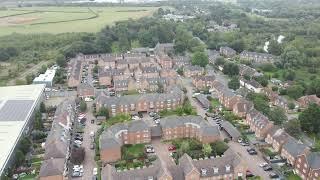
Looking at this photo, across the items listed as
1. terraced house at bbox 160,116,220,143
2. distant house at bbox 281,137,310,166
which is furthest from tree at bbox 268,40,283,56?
distant house at bbox 281,137,310,166

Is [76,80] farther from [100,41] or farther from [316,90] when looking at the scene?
[316,90]

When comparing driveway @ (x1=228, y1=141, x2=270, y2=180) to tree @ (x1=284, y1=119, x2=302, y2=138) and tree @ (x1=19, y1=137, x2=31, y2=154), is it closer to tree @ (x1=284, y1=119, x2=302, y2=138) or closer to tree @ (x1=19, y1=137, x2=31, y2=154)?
tree @ (x1=284, y1=119, x2=302, y2=138)

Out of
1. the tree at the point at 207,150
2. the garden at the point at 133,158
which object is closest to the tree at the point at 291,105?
the tree at the point at 207,150

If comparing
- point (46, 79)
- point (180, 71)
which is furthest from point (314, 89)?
point (46, 79)

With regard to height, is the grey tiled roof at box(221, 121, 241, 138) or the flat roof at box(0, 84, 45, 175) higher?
the flat roof at box(0, 84, 45, 175)

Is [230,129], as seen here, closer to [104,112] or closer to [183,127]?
[183,127]

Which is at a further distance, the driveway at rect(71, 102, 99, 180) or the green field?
the green field
